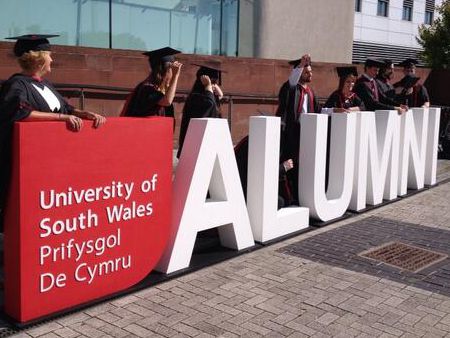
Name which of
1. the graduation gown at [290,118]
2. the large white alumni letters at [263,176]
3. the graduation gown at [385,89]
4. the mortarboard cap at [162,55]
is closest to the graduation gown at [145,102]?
the mortarboard cap at [162,55]

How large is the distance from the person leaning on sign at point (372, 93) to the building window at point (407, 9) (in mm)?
29468

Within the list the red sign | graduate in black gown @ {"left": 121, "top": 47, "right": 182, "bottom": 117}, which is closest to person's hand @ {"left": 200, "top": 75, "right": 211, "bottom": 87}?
graduate in black gown @ {"left": 121, "top": 47, "right": 182, "bottom": 117}

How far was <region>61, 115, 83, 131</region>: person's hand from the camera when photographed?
3.60 meters

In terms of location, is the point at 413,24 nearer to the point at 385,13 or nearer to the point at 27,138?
the point at 385,13

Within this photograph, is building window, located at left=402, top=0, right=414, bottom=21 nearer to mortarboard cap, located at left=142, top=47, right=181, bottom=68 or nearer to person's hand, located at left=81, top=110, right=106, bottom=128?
mortarboard cap, located at left=142, top=47, right=181, bottom=68

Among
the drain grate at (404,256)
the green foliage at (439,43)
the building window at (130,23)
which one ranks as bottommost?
the drain grate at (404,256)

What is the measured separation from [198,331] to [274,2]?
15.1 metres

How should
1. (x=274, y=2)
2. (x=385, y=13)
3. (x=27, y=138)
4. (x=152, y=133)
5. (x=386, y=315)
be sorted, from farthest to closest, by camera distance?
(x=385, y=13), (x=274, y=2), (x=152, y=133), (x=386, y=315), (x=27, y=138)

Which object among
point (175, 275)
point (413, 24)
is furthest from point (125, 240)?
point (413, 24)

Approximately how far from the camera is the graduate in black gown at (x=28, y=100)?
3.44 meters

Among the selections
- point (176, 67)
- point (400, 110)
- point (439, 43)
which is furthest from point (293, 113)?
point (439, 43)

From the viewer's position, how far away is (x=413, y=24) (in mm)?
35531

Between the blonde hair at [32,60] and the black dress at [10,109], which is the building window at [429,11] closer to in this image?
the blonde hair at [32,60]

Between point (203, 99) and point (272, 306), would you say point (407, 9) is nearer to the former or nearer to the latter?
point (203, 99)
